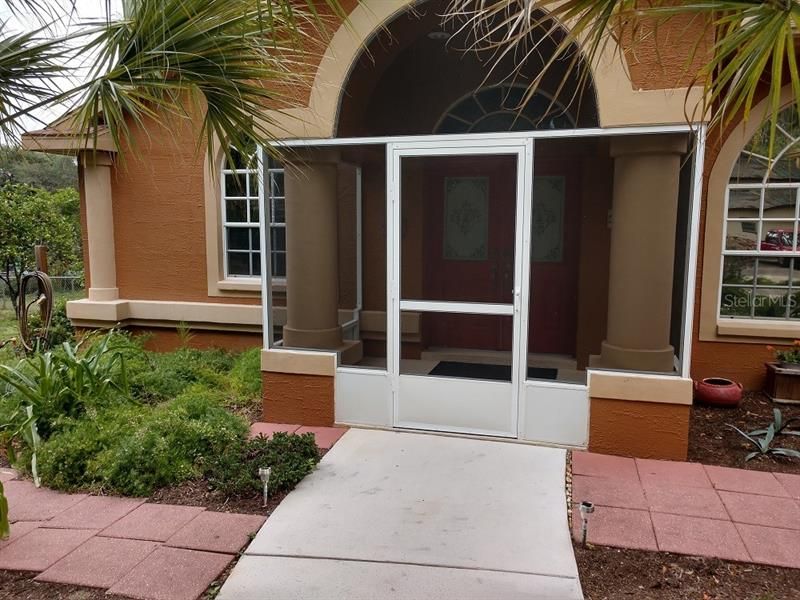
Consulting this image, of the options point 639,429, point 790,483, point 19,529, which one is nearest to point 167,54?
point 19,529

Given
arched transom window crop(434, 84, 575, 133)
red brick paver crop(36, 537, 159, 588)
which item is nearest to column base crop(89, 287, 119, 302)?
arched transom window crop(434, 84, 575, 133)

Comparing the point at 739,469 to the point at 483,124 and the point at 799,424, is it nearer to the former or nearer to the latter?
the point at 799,424

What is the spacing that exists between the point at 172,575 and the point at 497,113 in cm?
562

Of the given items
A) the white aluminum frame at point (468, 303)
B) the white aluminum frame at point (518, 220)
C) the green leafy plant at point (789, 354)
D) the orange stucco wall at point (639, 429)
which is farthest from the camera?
the green leafy plant at point (789, 354)

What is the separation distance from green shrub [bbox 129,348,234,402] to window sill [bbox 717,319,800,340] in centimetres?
564

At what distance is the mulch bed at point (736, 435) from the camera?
457 cm

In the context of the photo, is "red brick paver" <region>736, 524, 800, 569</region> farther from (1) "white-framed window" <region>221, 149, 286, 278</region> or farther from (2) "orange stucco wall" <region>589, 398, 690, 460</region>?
(1) "white-framed window" <region>221, 149, 286, 278</region>

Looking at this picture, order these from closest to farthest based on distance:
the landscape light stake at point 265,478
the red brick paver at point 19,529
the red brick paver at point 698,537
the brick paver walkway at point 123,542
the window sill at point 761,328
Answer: the brick paver walkway at point 123,542
the red brick paver at point 698,537
the red brick paver at point 19,529
the landscape light stake at point 265,478
the window sill at point 761,328

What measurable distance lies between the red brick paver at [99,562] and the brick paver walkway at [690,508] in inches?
102

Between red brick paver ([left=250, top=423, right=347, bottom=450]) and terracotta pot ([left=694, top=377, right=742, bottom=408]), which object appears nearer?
red brick paver ([left=250, top=423, right=347, bottom=450])

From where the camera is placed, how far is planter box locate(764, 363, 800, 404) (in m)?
5.95

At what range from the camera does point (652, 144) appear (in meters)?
4.43

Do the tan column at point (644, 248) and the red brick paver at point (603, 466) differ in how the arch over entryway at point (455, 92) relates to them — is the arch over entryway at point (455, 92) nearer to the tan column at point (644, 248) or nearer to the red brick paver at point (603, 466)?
the tan column at point (644, 248)

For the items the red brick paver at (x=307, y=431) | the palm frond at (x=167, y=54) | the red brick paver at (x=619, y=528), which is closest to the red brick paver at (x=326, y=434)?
the red brick paver at (x=307, y=431)
